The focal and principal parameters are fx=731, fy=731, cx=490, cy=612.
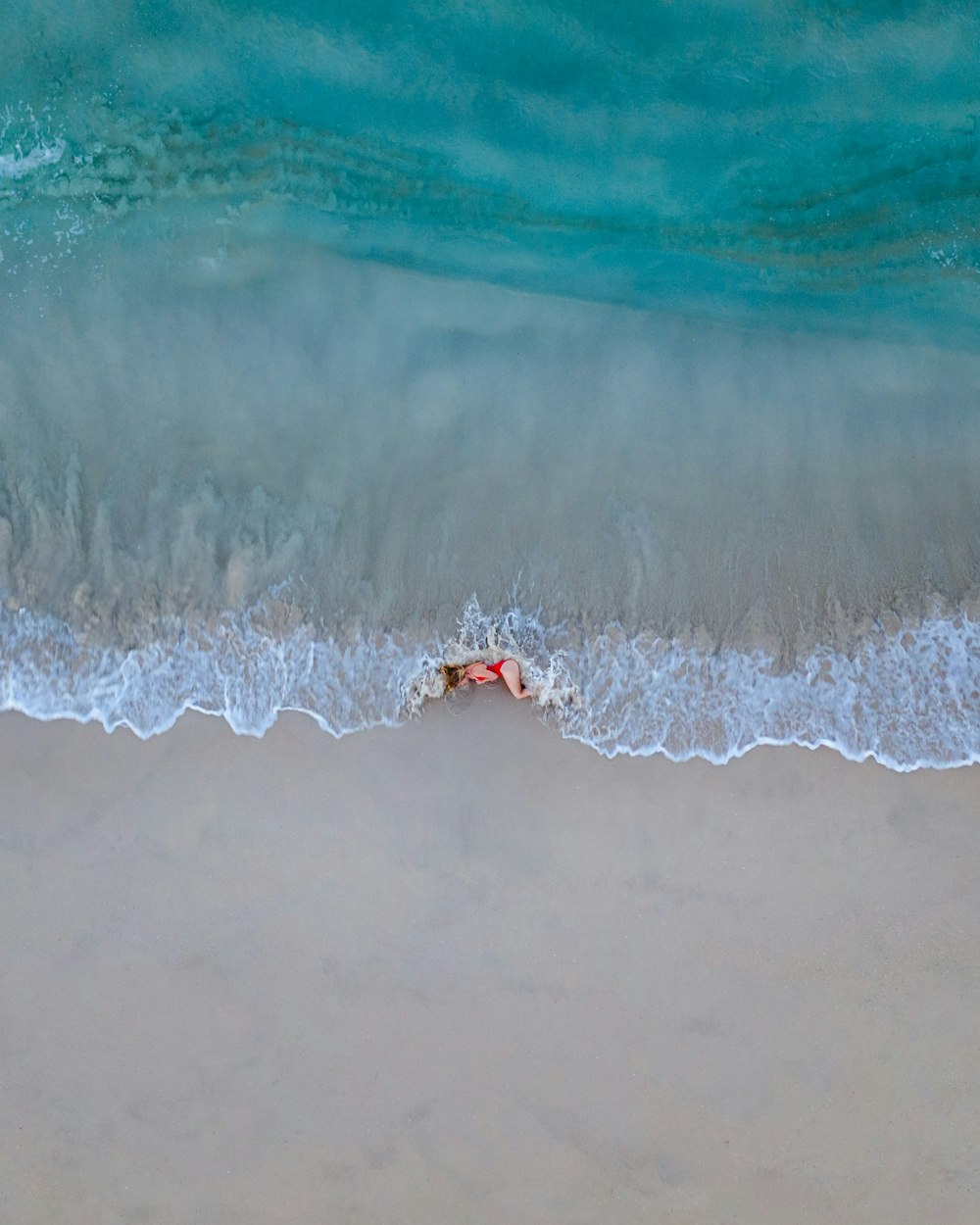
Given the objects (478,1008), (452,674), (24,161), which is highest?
(24,161)

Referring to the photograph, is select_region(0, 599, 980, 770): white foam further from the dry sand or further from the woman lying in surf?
the dry sand

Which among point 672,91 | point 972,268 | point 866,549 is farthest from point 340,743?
point 972,268

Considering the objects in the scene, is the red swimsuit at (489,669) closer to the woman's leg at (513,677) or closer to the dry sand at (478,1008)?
the woman's leg at (513,677)

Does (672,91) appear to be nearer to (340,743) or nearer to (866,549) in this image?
(866,549)

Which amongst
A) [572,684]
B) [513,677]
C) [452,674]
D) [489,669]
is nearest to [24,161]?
[452,674]

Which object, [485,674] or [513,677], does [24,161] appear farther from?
[513,677]
